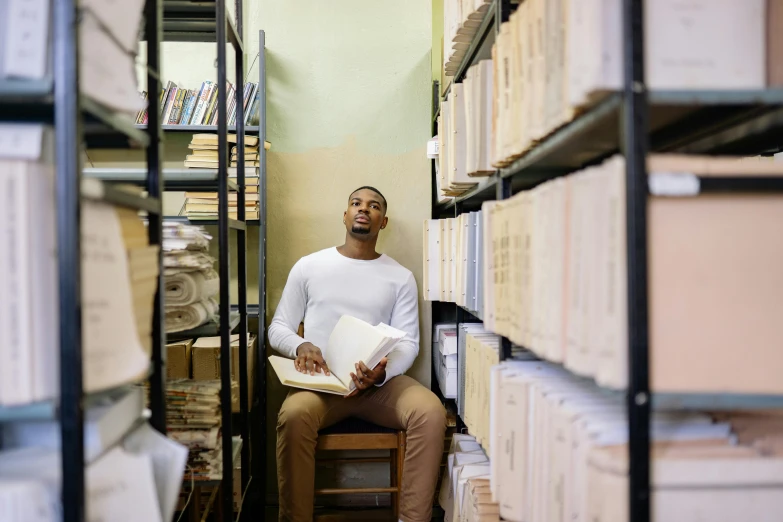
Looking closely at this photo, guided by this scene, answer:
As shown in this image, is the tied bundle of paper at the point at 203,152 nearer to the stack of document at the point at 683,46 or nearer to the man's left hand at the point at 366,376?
the man's left hand at the point at 366,376

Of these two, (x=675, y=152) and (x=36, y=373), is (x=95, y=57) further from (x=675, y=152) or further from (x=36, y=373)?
(x=675, y=152)

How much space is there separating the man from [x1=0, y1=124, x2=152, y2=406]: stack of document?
146cm

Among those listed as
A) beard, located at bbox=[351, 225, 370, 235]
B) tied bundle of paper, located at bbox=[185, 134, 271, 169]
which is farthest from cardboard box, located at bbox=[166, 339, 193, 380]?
beard, located at bbox=[351, 225, 370, 235]

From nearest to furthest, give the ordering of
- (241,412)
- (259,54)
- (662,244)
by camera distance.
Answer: (662,244) < (241,412) < (259,54)

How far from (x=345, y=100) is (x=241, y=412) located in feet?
5.08

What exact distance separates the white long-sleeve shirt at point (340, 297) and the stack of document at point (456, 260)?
0.89 ft

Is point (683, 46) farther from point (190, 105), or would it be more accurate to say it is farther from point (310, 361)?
point (190, 105)

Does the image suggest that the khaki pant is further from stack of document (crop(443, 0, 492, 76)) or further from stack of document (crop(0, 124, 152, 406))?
stack of document (crop(0, 124, 152, 406))

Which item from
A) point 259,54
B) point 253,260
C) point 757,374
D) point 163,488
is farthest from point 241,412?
point 757,374

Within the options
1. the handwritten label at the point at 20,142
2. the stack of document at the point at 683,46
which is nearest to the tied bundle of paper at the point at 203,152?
the handwritten label at the point at 20,142

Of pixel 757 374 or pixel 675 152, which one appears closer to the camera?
pixel 757 374

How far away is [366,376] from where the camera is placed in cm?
245

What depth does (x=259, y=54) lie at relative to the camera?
9.44 feet

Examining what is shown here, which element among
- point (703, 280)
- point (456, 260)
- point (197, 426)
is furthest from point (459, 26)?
point (197, 426)
